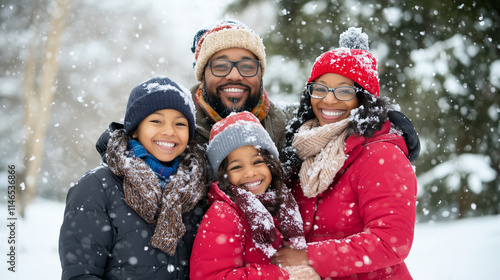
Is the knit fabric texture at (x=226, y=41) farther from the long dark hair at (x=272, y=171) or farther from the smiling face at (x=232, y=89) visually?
the long dark hair at (x=272, y=171)

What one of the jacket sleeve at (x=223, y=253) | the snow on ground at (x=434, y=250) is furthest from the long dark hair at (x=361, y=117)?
the snow on ground at (x=434, y=250)

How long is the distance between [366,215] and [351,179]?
0.24 m

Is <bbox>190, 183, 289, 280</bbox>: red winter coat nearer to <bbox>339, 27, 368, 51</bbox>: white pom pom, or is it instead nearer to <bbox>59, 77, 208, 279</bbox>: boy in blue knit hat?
<bbox>59, 77, 208, 279</bbox>: boy in blue knit hat

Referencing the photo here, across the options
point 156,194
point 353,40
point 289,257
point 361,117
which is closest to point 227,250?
point 289,257

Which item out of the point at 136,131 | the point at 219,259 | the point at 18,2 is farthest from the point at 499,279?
the point at 18,2

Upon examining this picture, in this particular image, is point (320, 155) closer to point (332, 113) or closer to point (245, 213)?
point (332, 113)

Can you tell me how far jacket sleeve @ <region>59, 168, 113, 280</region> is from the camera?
1930mm

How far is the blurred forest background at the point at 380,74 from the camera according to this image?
239 inches

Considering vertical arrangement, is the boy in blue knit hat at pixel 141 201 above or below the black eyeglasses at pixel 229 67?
below

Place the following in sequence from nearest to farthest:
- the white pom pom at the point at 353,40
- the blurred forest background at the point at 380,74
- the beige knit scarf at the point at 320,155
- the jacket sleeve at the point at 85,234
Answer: the jacket sleeve at the point at 85,234, the beige knit scarf at the point at 320,155, the white pom pom at the point at 353,40, the blurred forest background at the point at 380,74

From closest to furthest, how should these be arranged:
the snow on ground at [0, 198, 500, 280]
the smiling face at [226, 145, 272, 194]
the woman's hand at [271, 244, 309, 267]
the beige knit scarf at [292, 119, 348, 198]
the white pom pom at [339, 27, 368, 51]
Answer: the woman's hand at [271, 244, 309, 267]
the beige knit scarf at [292, 119, 348, 198]
the smiling face at [226, 145, 272, 194]
the white pom pom at [339, 27, 368, 51]
the snow on ground at [0, 198, 500, 280]

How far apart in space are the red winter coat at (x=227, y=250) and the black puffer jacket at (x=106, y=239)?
0.20 meters

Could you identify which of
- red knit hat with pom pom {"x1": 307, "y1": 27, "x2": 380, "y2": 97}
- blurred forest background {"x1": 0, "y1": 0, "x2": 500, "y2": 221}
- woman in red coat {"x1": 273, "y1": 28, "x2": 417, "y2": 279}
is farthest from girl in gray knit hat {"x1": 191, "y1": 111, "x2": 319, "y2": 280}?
blurred forest background {"x1": 0, "y1": 0, "x2": 500, "y2": 221}

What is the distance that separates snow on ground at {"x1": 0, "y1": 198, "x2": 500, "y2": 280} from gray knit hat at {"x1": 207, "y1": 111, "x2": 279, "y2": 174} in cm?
460
